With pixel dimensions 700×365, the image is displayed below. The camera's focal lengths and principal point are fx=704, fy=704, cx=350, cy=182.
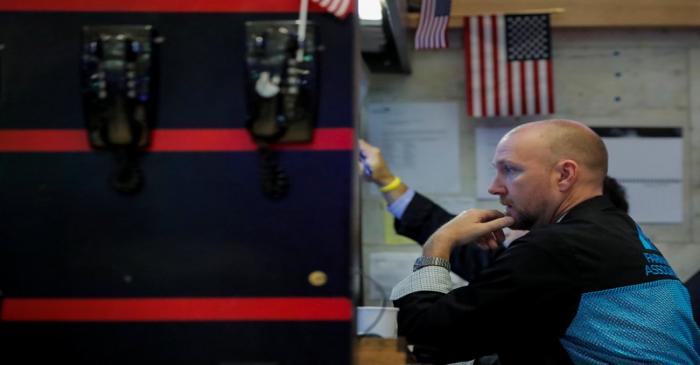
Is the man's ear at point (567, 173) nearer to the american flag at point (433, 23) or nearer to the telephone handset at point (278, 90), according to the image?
the american flag at point (433, 23)

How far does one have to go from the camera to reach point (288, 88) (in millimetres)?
1452

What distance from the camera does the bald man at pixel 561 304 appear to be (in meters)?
2.19

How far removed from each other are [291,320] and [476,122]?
3.03 metres

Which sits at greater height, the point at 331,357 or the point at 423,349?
the point at 331,357

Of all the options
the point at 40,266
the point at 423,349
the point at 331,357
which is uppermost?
the point at 40,266

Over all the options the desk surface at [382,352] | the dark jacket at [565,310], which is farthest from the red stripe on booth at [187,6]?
the desk surface at [382,352]

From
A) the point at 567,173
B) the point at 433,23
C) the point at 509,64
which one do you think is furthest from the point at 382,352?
the point at 509,64

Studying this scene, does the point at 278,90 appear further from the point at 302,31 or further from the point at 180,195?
the point at 180,195

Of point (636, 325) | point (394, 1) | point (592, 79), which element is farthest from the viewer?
point (592, 79)

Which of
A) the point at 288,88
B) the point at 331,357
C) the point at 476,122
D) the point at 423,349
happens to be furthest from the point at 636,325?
the point at 476,122

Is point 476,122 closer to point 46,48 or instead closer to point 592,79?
point 592,79

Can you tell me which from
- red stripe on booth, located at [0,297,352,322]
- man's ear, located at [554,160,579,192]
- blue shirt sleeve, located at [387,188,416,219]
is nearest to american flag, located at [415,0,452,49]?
blue shirt sleeve, located at [387,188,416,219]

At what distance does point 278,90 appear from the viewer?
1.45m

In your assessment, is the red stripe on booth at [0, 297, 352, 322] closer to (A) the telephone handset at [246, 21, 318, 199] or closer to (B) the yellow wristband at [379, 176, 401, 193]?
(A) the telephone handset at [246, 21, 318, 199]
